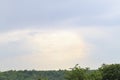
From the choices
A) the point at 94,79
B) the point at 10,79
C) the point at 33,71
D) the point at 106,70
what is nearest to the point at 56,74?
the point at 33,71

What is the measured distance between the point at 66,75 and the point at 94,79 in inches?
159

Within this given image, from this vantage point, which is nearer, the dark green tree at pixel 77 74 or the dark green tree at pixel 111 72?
the dark green tree at pixel 77 74

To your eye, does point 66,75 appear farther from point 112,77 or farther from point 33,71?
point 33,71

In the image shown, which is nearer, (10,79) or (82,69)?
(82,69)

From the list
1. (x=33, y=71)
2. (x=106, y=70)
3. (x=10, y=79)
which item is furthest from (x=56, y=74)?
(x=106, y=70)

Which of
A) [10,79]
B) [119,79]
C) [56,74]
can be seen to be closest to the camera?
[119,79]

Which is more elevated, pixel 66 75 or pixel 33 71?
pixel 33 71

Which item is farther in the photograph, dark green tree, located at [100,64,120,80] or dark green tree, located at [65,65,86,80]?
dark green tree, located at [100,64,120,80]

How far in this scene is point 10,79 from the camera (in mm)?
138125

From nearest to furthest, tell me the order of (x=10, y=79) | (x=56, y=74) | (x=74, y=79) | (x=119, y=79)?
(x=74, y=79), (x=119, y=79), (x=10, y=79), (x=56, y=74)

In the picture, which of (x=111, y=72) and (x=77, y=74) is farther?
(x=111, y=72)

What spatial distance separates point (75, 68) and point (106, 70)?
665 inches

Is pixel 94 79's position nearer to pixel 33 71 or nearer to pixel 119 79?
pixel 119 79

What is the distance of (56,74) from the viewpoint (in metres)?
162
